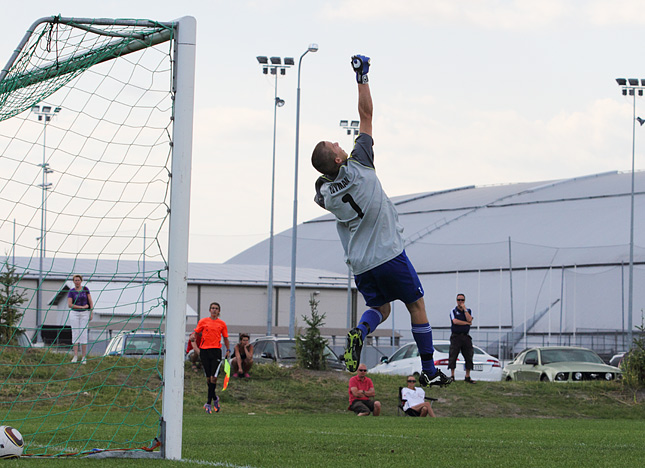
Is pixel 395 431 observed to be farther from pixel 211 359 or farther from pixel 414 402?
pixel 414 402

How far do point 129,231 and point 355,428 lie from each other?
5281 mm

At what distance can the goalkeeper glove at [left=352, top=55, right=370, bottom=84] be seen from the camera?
24.5 ft

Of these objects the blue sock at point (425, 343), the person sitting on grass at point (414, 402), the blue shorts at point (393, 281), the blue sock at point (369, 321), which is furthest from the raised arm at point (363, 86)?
the person sitting on grass at point (414, 402)

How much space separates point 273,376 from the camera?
72.1ft

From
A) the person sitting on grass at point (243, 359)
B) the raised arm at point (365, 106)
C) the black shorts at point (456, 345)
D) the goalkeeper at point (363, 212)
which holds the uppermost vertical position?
the raised arm at point (365, 106)

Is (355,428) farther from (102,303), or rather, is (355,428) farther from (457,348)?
(102,303)

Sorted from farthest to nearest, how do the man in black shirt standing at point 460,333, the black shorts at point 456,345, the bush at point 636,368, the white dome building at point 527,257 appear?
the white dome building at point 527,257 → the bush at point 636,368 → the black shorts at point 456,345 → the man in black shirt standing at point 460,333

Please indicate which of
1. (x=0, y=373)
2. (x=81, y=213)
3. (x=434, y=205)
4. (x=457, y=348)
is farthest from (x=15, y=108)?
(x=434, y=205)

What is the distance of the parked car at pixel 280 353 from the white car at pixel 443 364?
1.45m

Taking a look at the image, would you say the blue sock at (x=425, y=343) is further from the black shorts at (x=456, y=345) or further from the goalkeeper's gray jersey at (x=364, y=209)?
the black shorts at (x=456, y=345)

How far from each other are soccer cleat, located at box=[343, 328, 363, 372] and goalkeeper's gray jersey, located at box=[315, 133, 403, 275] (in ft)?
1.67

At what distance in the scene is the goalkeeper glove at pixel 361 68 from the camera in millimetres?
7469

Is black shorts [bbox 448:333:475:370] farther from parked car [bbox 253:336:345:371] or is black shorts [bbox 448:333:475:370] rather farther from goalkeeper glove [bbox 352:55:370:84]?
goalkeeper glove [bbox 352:55:370:84]

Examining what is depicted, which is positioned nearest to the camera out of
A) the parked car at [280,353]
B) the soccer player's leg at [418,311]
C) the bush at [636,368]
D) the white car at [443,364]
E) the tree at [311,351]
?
the soccer player's leg at [418,311]
